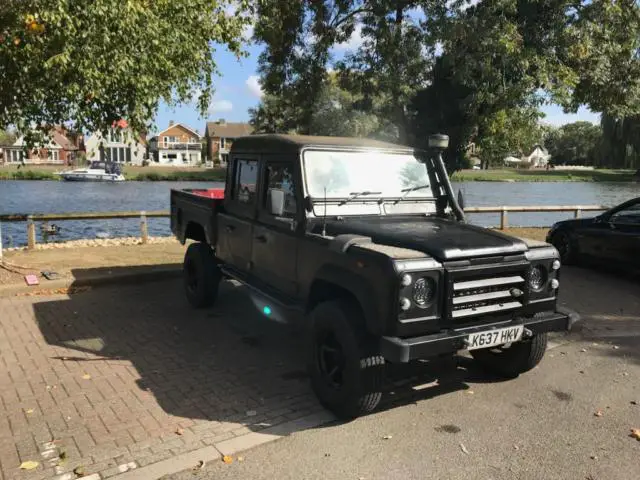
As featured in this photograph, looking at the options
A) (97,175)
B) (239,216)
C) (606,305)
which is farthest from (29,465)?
(97,175)

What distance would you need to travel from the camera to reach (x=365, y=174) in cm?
484

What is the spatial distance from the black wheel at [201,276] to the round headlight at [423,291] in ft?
11.2

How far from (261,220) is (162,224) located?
1768 centimetres

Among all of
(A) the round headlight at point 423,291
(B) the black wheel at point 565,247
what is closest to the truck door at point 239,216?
(A) the round headlight at point 423,291

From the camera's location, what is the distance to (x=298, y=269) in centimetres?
449

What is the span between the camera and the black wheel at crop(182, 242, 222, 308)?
644 centimetres

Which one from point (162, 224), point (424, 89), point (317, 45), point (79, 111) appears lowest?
point (162, 224)

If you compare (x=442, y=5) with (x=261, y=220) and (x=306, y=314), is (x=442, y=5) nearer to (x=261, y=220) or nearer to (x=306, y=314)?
(x=261, y=220)

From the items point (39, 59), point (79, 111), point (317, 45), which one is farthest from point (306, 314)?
point (317, 45)

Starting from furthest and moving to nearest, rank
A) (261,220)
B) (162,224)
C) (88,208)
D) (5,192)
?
1. (5,192)
2. (88,208)
3. (162,224)
4. (261,220)

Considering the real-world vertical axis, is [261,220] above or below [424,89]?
below

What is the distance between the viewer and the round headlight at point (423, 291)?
355 centimetres

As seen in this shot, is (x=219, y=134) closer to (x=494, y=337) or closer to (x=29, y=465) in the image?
(x=494, y=337)

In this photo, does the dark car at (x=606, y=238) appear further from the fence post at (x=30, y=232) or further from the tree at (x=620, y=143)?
the tree at (x=620, y=143)
